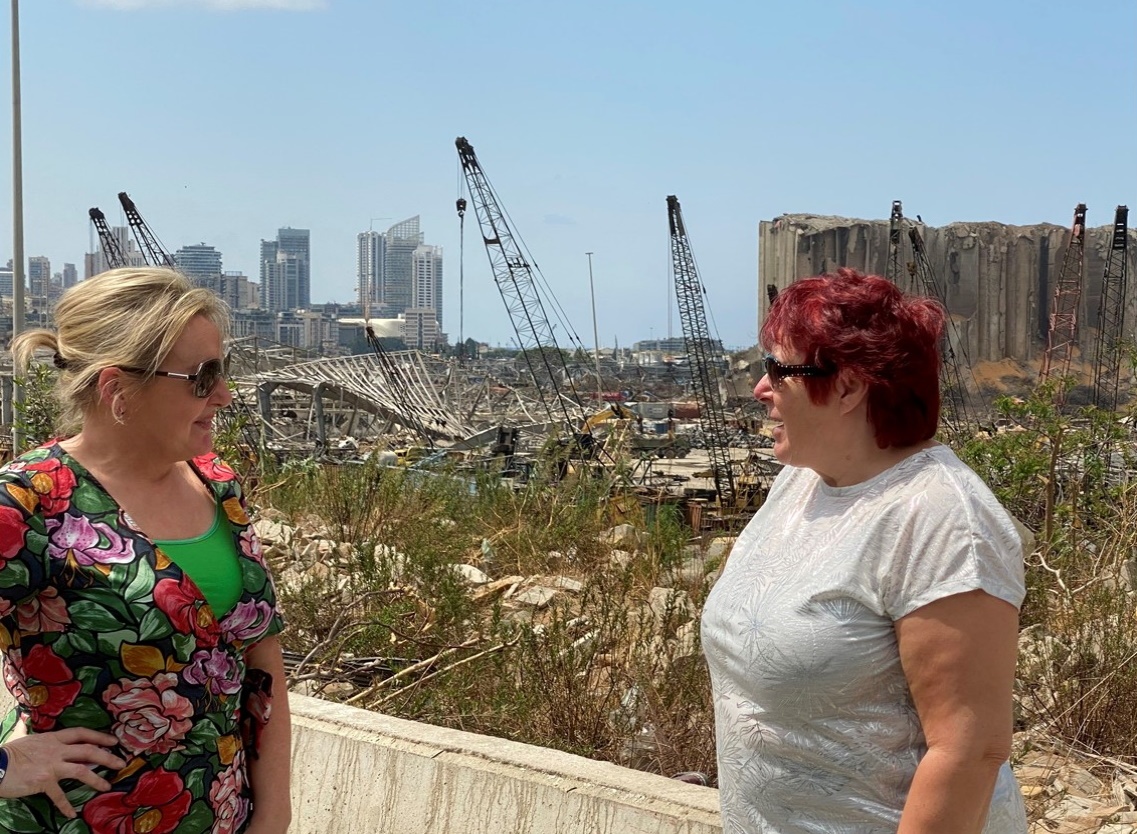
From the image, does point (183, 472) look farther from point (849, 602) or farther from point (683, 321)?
point (683, 321)

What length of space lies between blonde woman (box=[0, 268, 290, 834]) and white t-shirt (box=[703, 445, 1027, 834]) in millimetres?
942

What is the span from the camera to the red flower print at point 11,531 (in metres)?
2.04

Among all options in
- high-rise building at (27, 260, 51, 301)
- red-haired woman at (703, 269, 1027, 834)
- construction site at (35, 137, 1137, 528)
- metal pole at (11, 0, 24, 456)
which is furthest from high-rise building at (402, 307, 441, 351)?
red-haired woman at (703, 269, 1027, 834)

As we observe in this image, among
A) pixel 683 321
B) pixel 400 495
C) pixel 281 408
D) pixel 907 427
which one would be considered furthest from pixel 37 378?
pixel 683 321

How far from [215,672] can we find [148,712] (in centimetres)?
15

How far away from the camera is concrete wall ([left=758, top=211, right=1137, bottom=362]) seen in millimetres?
93750

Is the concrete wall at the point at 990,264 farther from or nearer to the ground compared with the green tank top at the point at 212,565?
farther from the ground

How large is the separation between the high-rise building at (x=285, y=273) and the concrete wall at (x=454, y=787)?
14506 centimetres

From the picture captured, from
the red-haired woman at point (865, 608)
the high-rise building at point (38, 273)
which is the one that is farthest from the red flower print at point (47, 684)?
the high-rise building at point (38, 273)

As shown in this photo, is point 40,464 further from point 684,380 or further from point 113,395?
point 684,380

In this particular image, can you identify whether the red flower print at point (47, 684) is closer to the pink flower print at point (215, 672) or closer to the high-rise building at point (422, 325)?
the pink flower print at point (215, 672)

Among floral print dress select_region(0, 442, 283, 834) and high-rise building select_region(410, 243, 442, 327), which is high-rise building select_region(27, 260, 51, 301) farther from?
high-rise building select_region(410, 243, 442, 327)

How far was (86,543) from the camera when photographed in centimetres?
214

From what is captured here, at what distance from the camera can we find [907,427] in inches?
84.4
